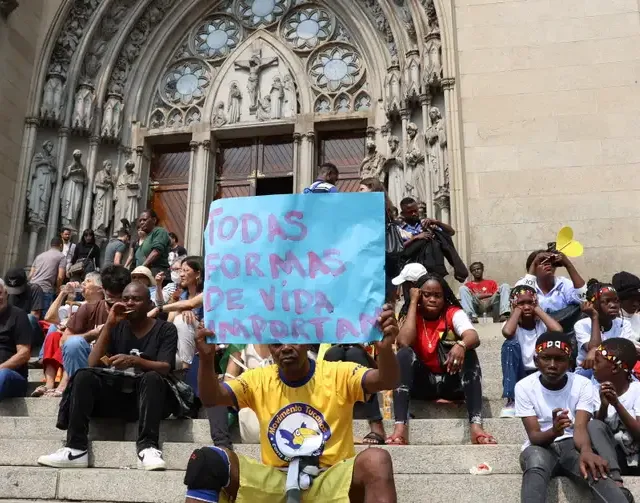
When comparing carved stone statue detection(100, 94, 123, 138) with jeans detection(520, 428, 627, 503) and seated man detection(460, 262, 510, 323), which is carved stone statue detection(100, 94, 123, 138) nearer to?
seated man detection(460, 262, 510, 323)

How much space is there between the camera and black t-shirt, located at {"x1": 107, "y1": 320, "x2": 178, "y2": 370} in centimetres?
503

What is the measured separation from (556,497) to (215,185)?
11.1 m

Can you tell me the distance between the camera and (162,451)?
15.3ft

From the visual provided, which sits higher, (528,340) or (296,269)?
(296,269)

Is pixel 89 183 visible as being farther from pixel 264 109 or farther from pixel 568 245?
pixel 568 245

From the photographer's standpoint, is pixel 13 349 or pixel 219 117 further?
pixel 219 117

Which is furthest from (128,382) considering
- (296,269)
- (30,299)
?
(30,299)

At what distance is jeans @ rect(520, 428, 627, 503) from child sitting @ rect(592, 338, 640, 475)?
0.06m

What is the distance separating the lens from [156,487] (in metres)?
4.12

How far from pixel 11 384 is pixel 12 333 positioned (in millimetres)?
467

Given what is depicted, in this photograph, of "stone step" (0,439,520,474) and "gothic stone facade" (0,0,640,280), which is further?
"gothic stone facade" (0,0,640,280)

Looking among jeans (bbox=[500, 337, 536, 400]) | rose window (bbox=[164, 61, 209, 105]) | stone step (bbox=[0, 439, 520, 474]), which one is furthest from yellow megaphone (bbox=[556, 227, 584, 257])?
rose window (bbox=[164, 61, 209, 105])

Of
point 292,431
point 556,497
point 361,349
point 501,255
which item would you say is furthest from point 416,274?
point 501,255

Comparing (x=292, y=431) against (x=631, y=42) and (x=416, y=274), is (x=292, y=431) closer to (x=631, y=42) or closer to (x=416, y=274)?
(x=416, y=274)
